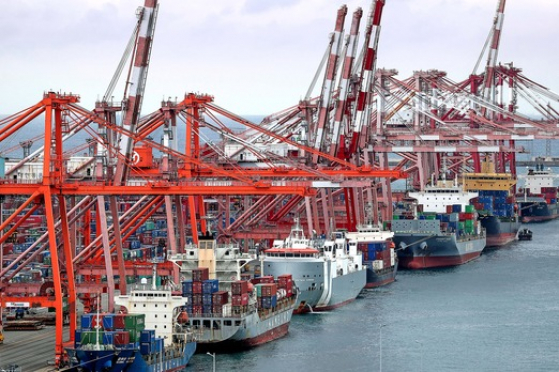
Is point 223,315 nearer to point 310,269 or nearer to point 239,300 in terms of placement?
point 239,300

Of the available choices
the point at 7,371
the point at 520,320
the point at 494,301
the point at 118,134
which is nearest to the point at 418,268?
the point at 494,301

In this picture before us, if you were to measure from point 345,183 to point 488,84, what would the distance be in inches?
2188

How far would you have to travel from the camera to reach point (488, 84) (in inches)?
4990

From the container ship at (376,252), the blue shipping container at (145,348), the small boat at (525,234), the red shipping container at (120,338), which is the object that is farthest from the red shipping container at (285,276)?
the small boat at (525,234)

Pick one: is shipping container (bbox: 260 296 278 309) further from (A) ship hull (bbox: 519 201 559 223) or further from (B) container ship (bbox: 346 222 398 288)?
(A) ship hull (bbox: 519 201 559 223)

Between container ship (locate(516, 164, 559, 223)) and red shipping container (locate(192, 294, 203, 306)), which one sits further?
container ship (locate(516, 164, 559, 223))

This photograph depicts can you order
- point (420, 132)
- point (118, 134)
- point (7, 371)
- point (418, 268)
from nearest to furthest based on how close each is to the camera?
point (7, 371) → point (118, 134) → point (418, 268) → point (420, 132)

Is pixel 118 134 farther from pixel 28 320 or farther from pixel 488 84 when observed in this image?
pixel 488 84

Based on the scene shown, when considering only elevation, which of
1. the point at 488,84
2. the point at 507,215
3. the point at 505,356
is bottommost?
the point at 505,356

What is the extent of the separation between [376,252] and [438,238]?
1284 centimetres

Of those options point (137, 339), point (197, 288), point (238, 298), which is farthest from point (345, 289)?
point (137, 339)

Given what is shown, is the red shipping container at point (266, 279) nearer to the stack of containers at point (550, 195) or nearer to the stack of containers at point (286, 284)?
the stack of containers at point (286, 284)

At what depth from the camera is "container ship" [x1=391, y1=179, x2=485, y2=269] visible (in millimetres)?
99438

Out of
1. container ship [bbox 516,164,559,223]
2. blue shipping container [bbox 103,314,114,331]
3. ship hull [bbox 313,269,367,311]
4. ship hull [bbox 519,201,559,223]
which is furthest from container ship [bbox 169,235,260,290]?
ship hull [bbox 519,201,559,223]
